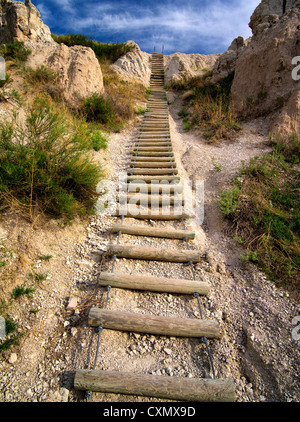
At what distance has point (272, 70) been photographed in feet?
24.9

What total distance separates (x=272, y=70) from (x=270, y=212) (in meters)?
6.56

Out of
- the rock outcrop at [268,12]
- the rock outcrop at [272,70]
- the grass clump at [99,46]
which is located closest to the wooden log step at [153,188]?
the rock outcrop at [272,70]

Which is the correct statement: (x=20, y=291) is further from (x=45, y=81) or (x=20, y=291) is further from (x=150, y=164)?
(x=45, y=81)

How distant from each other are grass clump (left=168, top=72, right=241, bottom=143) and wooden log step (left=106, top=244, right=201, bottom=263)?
189 inches

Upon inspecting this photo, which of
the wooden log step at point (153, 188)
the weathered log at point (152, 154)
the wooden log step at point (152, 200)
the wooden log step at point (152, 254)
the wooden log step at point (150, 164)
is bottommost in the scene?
the wooden log step at point (152, 254)

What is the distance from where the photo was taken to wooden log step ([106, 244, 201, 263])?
337 centimetres

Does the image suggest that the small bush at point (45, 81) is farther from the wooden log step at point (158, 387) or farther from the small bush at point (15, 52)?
the wooden log step at point (158, 387)

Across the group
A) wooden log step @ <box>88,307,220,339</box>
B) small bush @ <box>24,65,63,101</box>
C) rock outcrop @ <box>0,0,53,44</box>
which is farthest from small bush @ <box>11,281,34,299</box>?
rock outcrop @ <box>0,0,53,44</box>

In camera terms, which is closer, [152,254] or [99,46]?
[152,254]

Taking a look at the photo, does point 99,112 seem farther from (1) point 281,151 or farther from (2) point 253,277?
(2) point 253,277

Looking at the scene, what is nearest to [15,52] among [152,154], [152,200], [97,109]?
[97,109]

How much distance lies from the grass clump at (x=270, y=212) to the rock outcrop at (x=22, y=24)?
10754 millimetres

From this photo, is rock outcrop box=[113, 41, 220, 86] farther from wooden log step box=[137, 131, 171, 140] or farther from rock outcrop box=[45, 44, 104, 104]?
wooden log step box=[137, 131, 171, 140]

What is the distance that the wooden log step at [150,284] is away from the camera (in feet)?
9.60
